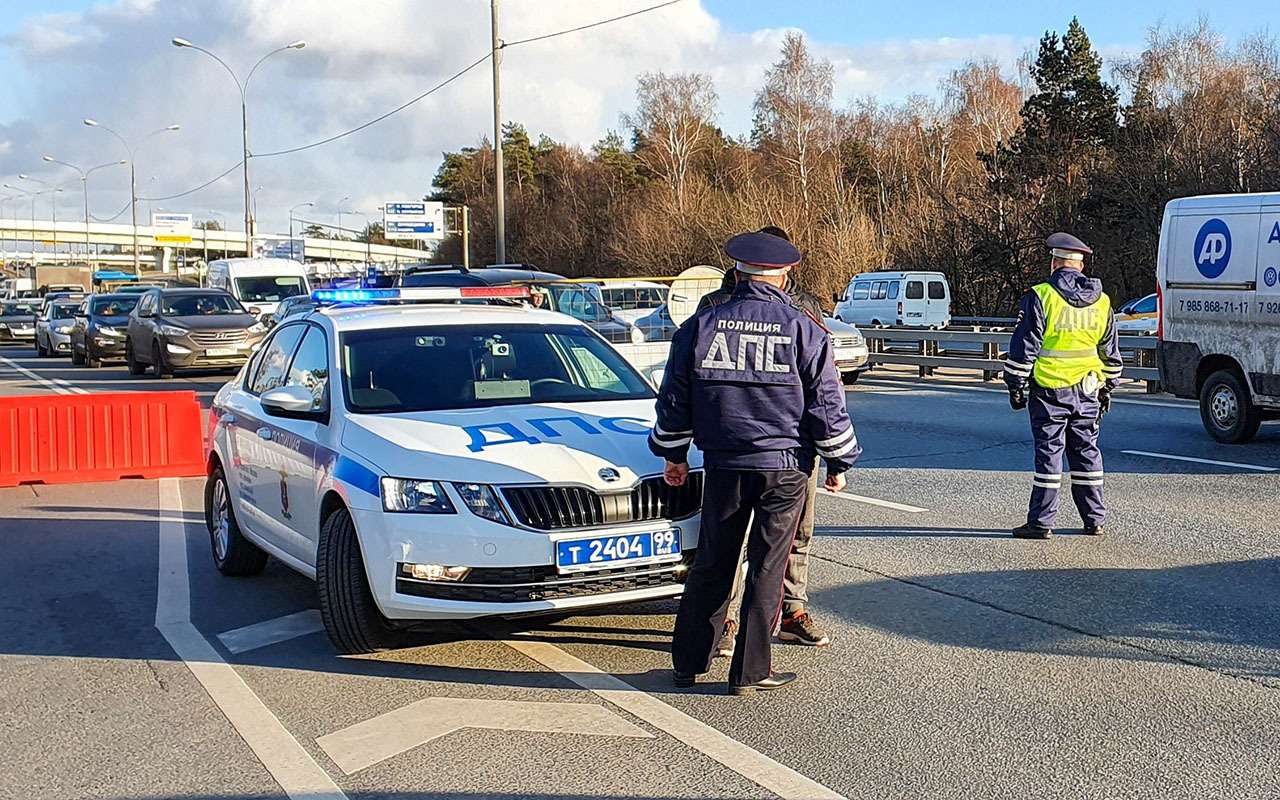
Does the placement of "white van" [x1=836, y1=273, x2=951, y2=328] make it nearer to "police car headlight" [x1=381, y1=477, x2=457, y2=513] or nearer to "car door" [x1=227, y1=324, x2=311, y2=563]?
"car door" [x1=227, y1=324, x2=311, y2=563]

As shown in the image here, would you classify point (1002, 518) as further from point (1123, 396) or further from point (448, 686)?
point (1123, 396)

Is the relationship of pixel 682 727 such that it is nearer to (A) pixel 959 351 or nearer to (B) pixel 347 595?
(B) pixel 347 595

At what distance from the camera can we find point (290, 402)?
21.2ft

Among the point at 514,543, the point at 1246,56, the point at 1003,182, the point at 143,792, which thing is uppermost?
the point at 1246,56

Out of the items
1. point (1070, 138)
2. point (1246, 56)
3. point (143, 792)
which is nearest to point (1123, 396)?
point (143, 792)

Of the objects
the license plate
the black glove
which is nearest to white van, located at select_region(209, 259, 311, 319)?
the black glove

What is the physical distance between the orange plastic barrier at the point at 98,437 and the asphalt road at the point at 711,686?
10.9ft

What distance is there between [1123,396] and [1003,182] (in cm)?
2794

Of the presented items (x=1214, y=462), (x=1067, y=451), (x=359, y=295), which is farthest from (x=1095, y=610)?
(x=1214, y=462)

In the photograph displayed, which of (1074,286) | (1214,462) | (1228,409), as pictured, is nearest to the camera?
(1074,286)

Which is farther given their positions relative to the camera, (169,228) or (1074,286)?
(169,228)

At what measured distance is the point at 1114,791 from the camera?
13.9 ft

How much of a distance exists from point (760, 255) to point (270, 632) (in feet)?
10.2

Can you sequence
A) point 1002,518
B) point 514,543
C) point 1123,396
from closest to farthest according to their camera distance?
1. point 514,543
2. point 1002,518
3. point 1123,396
